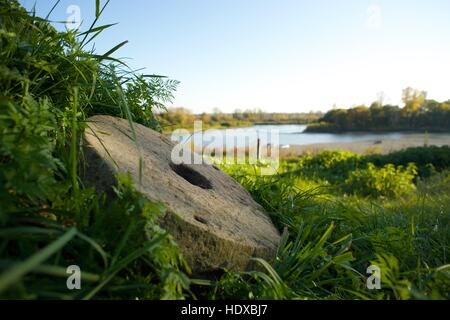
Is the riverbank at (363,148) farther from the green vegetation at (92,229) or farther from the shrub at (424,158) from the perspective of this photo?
the green vegetation at (92,229)

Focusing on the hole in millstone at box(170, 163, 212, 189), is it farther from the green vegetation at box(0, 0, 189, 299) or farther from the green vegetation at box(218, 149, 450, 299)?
the green vegetation at box(0, 0, 189, 299)

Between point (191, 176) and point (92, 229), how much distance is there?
1155 mm

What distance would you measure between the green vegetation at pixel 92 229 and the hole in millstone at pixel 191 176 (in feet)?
1.82

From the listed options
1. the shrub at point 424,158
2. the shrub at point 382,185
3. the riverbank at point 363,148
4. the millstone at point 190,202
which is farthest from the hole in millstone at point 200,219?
the riverbank at point 363,148

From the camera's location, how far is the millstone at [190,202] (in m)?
1.46

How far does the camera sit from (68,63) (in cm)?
179

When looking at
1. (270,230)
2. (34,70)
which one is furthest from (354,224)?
(34,70)

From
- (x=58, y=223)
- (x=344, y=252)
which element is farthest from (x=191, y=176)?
(x=58, y=223)

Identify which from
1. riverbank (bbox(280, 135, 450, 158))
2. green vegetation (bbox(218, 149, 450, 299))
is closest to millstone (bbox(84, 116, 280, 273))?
green vegetation (bbox(218, 149, 450, 299))

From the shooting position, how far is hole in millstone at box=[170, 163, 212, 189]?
2223 millimetres

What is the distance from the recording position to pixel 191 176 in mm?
2293

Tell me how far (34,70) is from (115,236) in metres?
0.99

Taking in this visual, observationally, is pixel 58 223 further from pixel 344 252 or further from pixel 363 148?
pixel 363 148

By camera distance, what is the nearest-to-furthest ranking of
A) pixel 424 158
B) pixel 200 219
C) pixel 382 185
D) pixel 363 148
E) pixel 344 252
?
pixel 200 219
pixel 344 252
pixel 382 185
pixel 424 158
pixel 363 148
